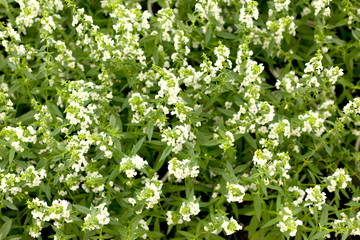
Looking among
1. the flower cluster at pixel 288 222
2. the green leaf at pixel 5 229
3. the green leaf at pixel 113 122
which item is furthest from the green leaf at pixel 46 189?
the flower cluster at pixel 288 222

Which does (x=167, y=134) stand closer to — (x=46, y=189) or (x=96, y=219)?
(x=96, y=219)

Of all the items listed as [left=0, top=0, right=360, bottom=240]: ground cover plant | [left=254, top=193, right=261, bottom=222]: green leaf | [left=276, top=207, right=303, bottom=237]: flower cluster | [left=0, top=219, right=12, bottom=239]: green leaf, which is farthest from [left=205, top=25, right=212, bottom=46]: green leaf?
[left=0, top=219, right=12, bottom=239]: green leaf

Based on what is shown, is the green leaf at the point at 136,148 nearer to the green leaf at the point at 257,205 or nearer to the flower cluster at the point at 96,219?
the flower cluster at the point at 96,219

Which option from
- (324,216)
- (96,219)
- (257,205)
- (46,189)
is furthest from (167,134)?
(324,216)

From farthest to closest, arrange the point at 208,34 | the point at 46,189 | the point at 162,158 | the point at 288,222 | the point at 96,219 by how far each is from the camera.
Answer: the point at 208,34 → the point at 46,189 → the point at 162,158 → the point at 288,222 → the point at 96,219

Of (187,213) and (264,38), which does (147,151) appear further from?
(264,38)

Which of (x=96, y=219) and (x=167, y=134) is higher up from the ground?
(x=167, y=134)

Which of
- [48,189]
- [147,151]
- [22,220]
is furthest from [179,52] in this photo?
[22,220]

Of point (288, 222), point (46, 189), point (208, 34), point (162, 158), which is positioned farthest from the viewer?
point (208, 34)
